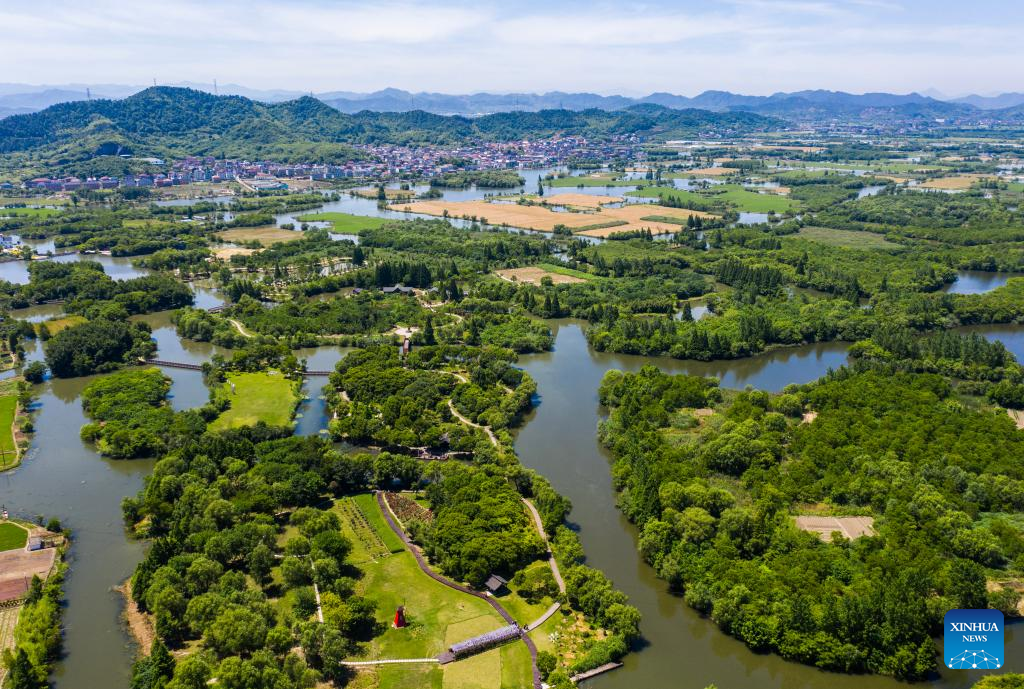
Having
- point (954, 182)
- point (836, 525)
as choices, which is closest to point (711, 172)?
point (954, 182)

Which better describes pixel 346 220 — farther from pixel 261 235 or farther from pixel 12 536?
pixel 12 536

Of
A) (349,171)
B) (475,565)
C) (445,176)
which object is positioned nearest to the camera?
(475,565)

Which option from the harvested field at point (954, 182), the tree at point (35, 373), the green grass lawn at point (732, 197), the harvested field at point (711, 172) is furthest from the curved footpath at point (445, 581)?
the harvested field at point (711, 172)

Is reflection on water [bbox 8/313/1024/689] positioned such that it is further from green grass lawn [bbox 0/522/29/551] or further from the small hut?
the small hut

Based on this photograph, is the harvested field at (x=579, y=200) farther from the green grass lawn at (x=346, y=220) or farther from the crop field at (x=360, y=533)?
the crop field at (x=360, y=533)

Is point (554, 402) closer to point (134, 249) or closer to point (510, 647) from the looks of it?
point (510, 647)

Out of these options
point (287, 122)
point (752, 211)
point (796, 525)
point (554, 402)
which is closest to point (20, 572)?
point (554, 402)

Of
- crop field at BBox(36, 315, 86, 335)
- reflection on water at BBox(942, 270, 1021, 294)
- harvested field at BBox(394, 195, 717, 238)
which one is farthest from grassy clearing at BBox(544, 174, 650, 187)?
crop field at BBox(36, 315, 86, 335)
